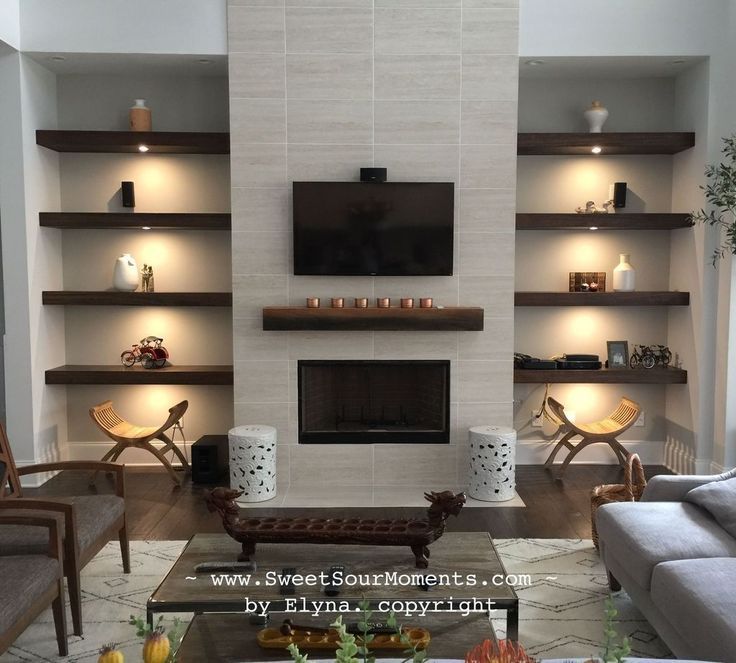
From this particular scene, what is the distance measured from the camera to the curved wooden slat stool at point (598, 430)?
534 cm

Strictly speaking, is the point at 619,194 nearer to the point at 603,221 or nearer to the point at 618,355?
the point at 603,221

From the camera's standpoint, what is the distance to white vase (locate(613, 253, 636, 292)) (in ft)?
18.2

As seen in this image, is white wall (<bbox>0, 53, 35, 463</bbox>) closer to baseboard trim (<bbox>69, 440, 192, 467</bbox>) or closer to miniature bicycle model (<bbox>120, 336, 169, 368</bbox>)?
baseboard trim (<bbox>69, 440, 192, 467</bbox>)

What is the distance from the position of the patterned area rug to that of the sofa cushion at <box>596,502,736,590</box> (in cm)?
25

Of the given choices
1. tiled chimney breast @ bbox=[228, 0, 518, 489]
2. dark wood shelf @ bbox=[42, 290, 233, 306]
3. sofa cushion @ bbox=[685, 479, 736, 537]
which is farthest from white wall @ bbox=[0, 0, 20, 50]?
sofa cushion @ bbox=[685, 479, 736, 537]

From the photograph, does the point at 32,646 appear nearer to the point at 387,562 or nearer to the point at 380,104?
the point at 387,562

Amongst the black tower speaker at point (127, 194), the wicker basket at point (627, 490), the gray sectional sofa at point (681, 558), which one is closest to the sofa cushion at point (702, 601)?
the gray sectional sofa at point (681, 558)

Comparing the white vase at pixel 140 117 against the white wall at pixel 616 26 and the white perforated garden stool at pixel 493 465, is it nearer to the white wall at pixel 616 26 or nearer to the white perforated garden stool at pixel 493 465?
the white wall at pixel 616 26

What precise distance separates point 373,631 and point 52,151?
4351 mm

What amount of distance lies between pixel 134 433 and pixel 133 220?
1.45 metres

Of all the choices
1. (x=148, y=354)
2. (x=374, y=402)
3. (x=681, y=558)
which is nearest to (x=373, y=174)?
(x=374, y=402)

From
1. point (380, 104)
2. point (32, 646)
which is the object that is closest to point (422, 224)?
point (380, 104)

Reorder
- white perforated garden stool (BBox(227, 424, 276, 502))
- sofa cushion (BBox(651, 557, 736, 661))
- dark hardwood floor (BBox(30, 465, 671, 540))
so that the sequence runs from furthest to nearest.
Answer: white perforated garden stool (BBox(227, 424, 276, 502)), dark hardwood floor (BBox(30, 465, 671, 540)), sofa cushion (BBox(651, 557, 736, 661))

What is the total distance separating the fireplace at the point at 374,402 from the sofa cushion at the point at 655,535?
1879mm
